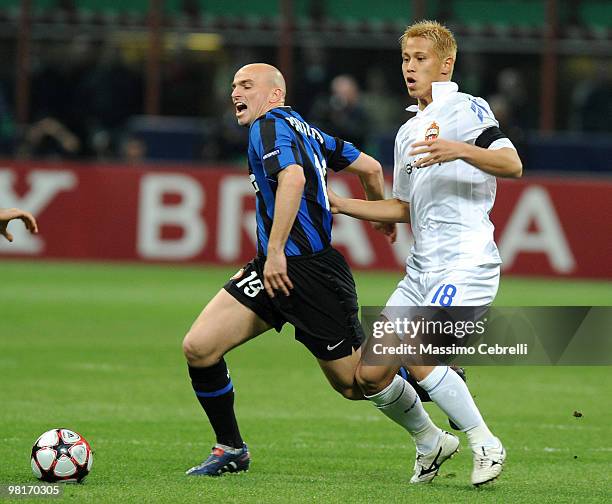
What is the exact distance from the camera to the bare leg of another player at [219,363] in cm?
747

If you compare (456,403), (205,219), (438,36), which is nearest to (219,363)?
(456,403)

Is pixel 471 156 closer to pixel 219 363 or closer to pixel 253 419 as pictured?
pixel 219 363

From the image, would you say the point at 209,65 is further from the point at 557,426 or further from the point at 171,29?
the point at 557,426

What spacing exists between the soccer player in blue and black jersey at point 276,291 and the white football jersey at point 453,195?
52 centimetres

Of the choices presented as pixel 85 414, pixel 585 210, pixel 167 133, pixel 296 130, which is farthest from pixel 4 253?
pixel 296 130

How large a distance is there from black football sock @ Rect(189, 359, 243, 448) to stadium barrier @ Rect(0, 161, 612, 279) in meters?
11.5

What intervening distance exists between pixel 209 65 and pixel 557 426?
16.1 meters

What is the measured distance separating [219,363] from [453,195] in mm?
1484

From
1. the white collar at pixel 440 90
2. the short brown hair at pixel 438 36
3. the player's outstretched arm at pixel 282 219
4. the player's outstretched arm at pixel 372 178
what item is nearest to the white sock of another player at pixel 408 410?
the player's outstretched arm at pixel 282 219

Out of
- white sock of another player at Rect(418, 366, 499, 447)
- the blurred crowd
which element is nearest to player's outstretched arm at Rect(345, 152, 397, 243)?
white sock of another player at Rect(418, 366, 499, 447)

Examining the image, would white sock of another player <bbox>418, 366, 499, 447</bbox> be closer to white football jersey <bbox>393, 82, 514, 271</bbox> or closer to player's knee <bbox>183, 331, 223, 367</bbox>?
white football jersey <bbox>393, 82, 514, 271</bbox>

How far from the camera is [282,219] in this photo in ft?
23.6

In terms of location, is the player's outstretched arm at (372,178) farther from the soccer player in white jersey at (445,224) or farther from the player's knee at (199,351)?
the player's knee at (199,351)

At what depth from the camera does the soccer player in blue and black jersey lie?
746 cm
